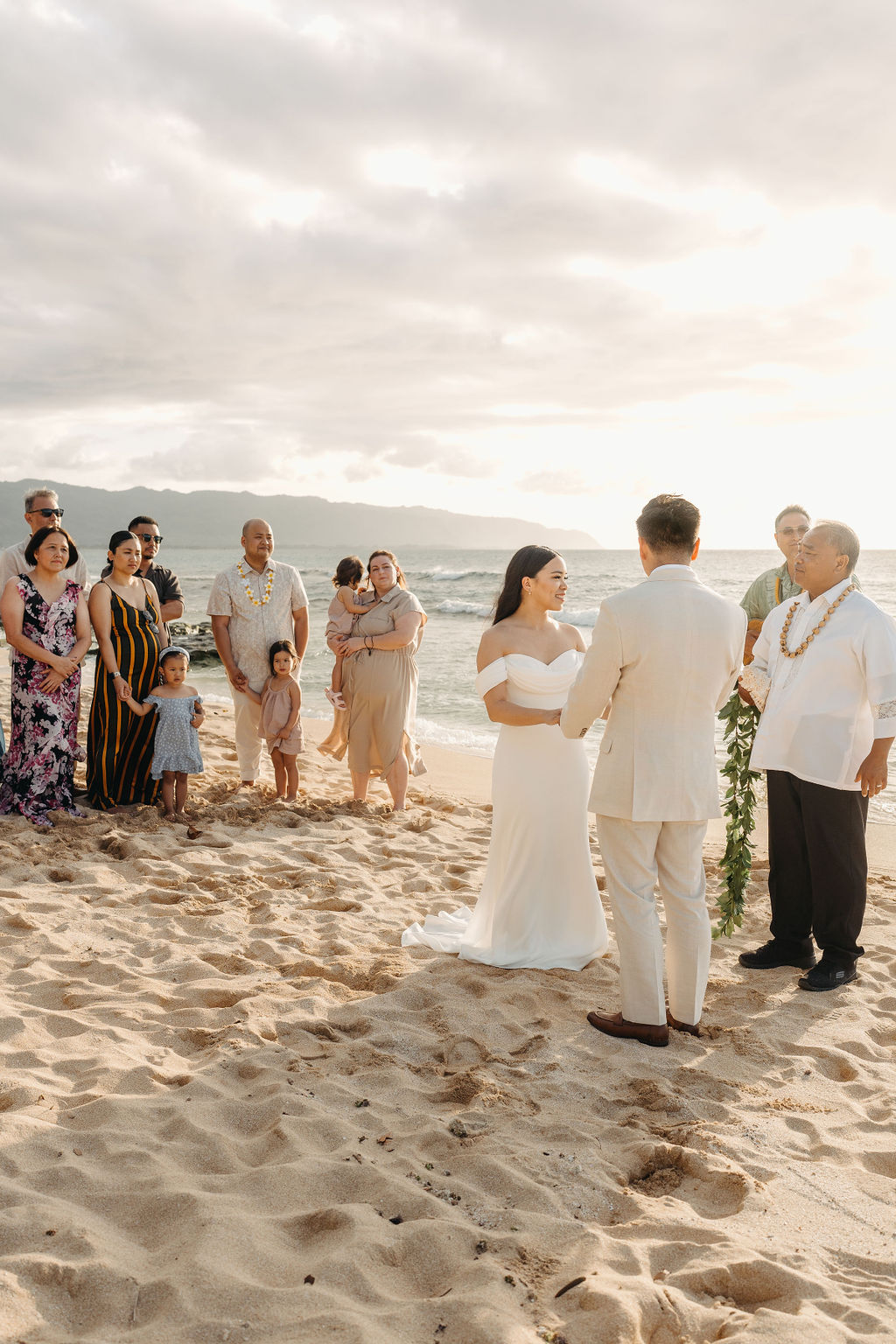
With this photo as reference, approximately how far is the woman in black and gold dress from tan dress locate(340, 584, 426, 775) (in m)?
1.40

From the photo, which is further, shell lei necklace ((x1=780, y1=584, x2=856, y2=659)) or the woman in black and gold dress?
the woman in black and gold dress

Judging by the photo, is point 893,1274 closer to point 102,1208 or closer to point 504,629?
point 102,1208

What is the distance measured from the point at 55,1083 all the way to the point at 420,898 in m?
2.49

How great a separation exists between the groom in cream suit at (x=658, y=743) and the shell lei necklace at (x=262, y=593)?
3737 millimetres

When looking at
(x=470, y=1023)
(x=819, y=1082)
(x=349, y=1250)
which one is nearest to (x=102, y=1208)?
(x=349, y=1250)

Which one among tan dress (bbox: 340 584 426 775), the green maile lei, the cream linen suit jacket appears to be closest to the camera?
the cream linen suit jacket

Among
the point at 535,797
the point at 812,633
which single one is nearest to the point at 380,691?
the point at 535,797

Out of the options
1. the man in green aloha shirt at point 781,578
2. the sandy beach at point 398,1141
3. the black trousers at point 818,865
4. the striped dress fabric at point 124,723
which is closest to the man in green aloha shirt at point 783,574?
the man in green aloha shirt at point 781,578

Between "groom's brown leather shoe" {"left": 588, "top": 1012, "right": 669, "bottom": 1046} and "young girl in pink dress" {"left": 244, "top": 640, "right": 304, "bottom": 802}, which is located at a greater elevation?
"young girl in pink dress" {"left": 244, "top": 640, "right": 304, "bottom": 802}

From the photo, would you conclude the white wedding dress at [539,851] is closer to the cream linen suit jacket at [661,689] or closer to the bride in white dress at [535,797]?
the bride in white dress at [535,797]

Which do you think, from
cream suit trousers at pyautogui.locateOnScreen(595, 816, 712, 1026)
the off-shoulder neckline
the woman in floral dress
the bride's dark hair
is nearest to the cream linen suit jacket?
cream suit trousers at pyautogui.locateOnScreen(595, 816, 712, 1026)

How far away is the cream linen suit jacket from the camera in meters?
3.29

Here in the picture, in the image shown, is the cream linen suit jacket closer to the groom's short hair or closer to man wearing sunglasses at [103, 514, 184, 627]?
the groom's short hair

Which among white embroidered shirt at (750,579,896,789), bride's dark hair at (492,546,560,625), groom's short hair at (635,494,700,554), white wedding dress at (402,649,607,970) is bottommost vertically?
white wedding dress at (402,649,607,970)
